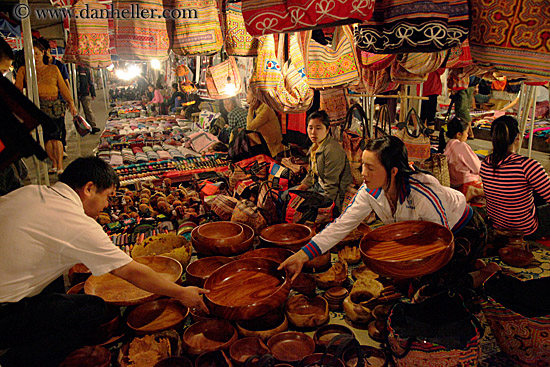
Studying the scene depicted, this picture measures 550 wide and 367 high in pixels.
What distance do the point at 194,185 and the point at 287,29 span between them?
3.58 m

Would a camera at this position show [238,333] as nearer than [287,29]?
No

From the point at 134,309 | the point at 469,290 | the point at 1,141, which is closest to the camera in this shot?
the point at 1,141

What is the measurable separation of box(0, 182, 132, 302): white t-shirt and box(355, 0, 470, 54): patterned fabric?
1.67m

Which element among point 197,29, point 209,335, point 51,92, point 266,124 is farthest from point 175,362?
point 51,92

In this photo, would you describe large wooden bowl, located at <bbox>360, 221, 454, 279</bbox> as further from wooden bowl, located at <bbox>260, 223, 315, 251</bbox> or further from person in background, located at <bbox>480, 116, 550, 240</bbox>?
person in background, located at <bbox>480, 116, 550, 240</bbox>

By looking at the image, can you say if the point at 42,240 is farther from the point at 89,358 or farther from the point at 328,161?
the point at 328,161

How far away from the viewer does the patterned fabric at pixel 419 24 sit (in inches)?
70.9

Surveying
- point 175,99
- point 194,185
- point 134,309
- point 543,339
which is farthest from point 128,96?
point 543,339

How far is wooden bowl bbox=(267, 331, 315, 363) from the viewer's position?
2.08 meters

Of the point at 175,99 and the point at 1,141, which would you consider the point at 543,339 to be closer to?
the point at 1,141

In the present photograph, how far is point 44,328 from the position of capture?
6.95 feet

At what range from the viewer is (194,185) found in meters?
5.34

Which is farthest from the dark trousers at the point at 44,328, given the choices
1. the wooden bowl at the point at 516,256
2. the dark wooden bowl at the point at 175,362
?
the wooden bowl at the point at 516,256

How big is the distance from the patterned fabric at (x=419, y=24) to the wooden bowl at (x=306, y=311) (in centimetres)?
151
